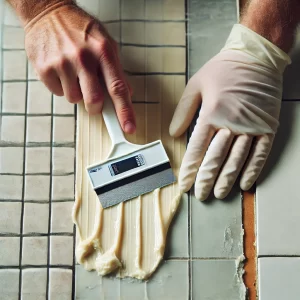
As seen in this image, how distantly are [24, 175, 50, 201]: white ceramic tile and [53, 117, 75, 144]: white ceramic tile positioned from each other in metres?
0.11

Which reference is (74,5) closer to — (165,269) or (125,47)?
(125,47)

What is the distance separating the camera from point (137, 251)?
1080mm

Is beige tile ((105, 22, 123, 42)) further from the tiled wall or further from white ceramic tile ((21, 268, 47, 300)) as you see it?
white ceramic tile ((21, 268, 47, 300))

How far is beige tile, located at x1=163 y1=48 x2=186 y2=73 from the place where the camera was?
121 centimetres

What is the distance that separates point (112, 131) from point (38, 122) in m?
0.22

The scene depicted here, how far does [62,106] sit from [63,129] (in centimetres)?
7

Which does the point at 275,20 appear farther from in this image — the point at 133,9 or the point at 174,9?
the point at 133,9

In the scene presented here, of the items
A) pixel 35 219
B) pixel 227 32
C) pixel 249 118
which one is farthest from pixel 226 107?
pixel 35 219

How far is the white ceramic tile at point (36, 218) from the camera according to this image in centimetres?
111

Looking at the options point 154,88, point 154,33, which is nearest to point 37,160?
point 154,88

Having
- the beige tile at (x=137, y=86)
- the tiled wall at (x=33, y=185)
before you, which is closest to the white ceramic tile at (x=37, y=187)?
the tiled wall at (x=33, y=185)

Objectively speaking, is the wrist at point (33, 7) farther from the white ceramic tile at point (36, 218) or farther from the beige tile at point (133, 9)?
the white ceramic tile at point (36, 218)

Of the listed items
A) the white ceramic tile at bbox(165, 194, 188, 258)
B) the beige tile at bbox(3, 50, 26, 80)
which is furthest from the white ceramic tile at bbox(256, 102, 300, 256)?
the beige tile at bbox(3, 50, 26, 80)

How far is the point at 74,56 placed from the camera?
1067 mm
